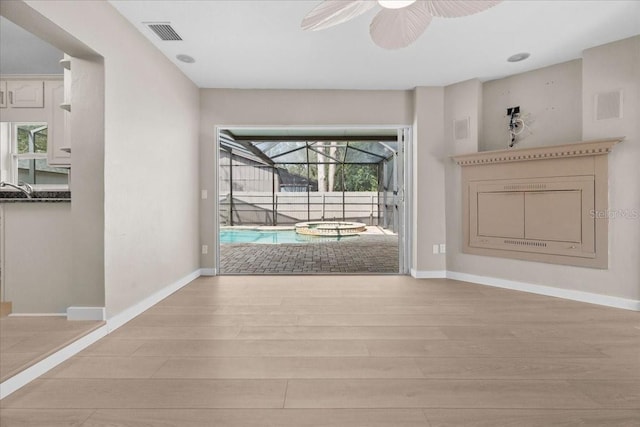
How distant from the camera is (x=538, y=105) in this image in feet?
12.0

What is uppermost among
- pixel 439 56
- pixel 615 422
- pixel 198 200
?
pixel 439 56

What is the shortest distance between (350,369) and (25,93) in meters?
4.84

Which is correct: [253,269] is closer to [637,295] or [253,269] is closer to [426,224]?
[426,224]

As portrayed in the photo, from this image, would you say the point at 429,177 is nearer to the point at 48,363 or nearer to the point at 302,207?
the point at 48,363

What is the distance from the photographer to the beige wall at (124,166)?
2.38 meters

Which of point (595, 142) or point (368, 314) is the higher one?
point (595, 142)

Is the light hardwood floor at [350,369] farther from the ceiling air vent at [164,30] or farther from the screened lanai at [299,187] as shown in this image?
the screened lanai at [299,187]

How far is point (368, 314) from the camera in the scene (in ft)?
9.12

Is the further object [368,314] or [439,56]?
[439,56]

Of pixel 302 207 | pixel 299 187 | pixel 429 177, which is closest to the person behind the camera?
pixel 429 177

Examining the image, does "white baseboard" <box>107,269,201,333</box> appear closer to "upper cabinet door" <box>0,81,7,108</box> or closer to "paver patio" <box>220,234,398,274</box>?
"paver patio" <box>220,234,398,274</box>

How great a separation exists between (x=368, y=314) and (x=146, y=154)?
8.10 feet

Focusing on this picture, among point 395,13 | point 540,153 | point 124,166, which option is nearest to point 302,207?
point 540,153

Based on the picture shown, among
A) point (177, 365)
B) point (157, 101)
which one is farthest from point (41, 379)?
point (157, 101)
